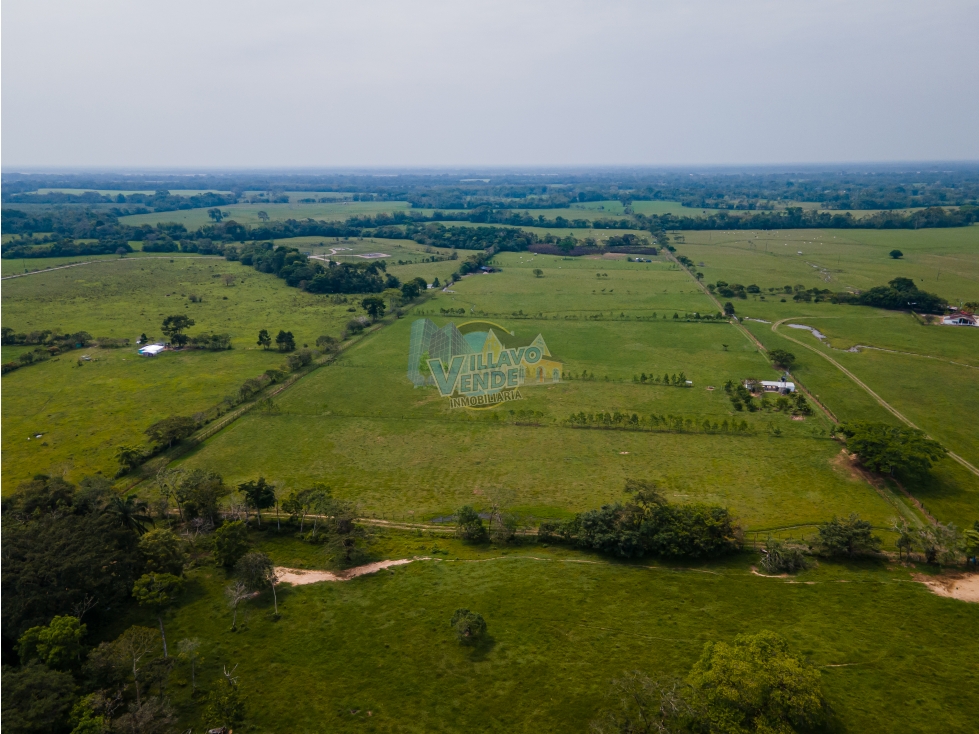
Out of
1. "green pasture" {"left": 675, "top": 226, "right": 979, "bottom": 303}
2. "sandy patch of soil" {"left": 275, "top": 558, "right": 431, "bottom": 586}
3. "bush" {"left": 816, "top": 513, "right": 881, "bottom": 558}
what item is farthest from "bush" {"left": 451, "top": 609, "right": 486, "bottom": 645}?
"green pasture" {"left": 675, "top": 226, "right": 979, "bottom": 303}

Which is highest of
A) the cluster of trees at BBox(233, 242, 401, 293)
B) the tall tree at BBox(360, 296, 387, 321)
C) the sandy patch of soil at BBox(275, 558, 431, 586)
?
the cluster of trees at BBox(233, 242, 401, 293)

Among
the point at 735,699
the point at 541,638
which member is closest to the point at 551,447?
the point at 541,638

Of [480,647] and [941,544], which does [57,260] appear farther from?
[941,544]

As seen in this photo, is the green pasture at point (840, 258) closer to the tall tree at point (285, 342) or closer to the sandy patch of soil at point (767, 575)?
the sandy patch of soil at point (767, 575)

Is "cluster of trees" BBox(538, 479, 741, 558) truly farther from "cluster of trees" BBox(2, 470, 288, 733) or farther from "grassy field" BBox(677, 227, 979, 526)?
"cluster of trees" BBox(2, 470, 288, 733)

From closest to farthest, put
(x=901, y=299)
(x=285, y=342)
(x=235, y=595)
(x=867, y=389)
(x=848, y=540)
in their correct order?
(x=235, y=595) < (x=848, y=540) < (x=867, y=389) < (x=285, y=342) < (x=901, y=299)

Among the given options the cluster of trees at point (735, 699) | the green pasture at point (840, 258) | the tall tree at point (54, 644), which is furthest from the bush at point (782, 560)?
the green pasture at point (840, 258)
